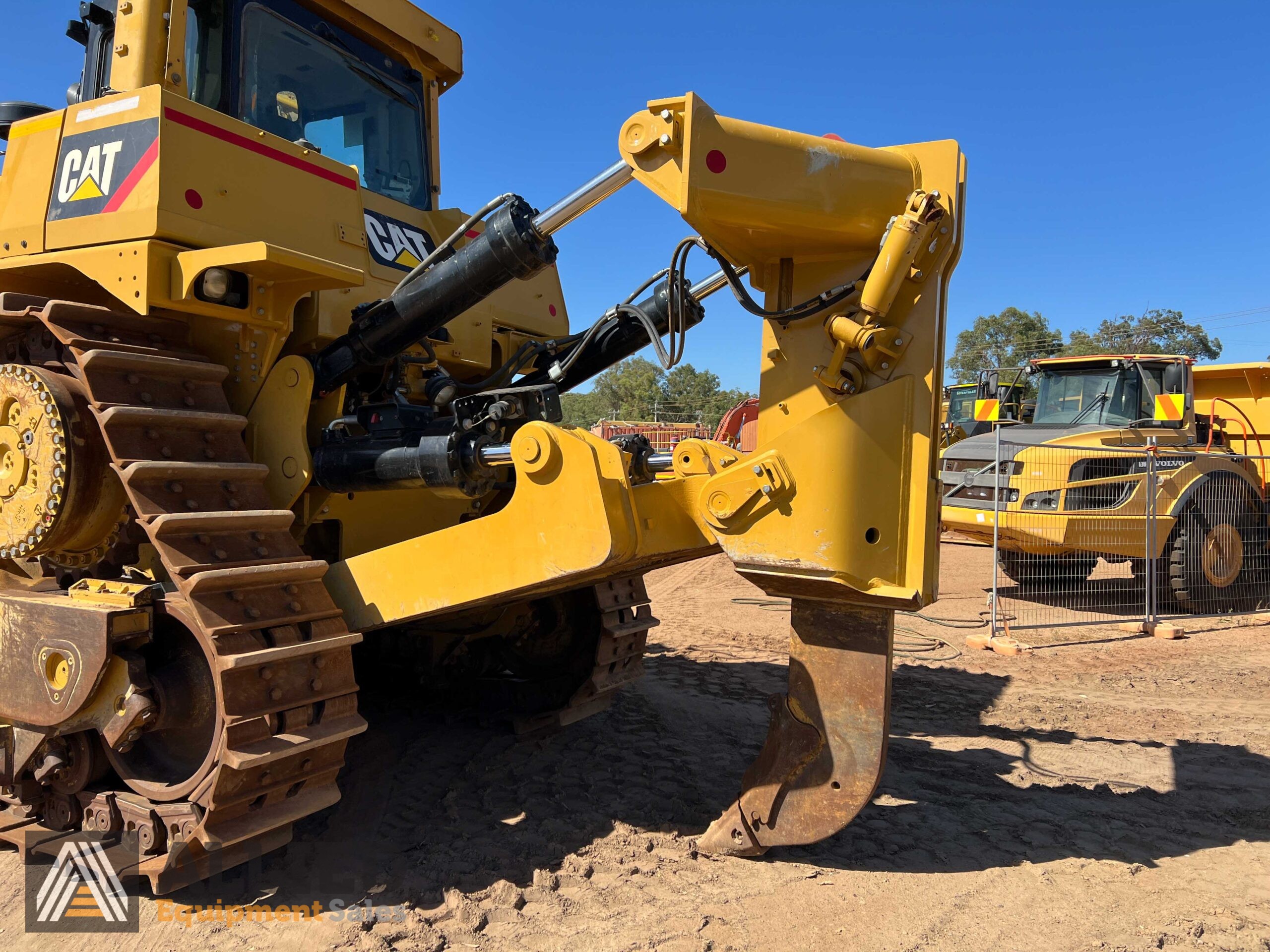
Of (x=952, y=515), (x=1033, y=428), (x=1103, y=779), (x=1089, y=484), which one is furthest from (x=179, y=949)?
(x=1033, y=428)

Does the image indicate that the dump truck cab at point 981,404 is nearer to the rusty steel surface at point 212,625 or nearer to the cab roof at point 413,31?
the cab roof at point 413,31

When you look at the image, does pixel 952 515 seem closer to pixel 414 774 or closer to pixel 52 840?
pixel 414 774

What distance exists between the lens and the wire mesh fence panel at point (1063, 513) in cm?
858

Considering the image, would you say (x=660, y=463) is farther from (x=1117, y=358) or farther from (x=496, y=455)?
(x=1117, y=358)

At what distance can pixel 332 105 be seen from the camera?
4.29m

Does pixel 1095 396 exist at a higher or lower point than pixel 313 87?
lower

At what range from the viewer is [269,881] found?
A: 124 inches

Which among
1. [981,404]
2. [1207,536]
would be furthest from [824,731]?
[981,404]

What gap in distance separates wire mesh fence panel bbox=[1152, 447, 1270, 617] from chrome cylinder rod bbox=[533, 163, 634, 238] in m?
7.94

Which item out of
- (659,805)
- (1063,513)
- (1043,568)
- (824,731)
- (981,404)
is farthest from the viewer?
(981,404)

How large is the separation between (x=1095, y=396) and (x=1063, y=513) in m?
2.42

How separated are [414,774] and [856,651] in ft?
7.33

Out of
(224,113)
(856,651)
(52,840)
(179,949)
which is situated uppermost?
(224,113)

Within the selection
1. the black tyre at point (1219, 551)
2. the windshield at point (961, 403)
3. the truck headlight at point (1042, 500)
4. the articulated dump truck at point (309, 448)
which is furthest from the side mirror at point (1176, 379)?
the articulated dump truck at point (309, 448)
